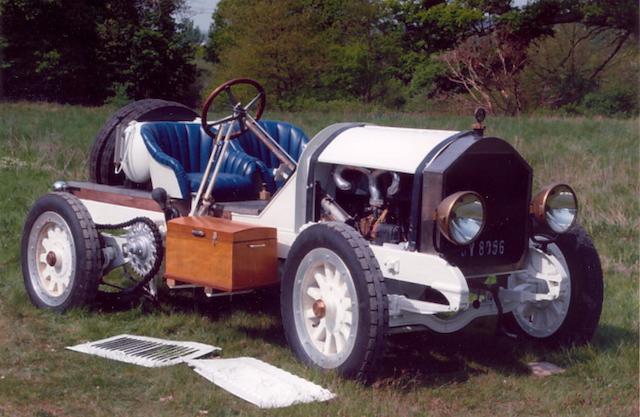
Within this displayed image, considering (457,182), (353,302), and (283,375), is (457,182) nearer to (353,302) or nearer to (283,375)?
(353,302)

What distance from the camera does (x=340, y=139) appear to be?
561 cm

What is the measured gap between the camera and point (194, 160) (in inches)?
286

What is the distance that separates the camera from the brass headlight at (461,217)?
490 centimetres

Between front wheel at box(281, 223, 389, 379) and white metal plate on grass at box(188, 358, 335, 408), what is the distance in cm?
19

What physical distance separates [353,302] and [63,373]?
67.6 inches

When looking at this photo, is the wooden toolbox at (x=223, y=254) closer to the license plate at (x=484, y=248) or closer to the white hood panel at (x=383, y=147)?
the white hood panel at (x=383, y=147)

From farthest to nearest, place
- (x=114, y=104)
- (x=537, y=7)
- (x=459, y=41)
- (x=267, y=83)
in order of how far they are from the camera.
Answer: (x=267, y=83) < (x=459, y=41) < (x=537, y=7) < (x=114, y=104)

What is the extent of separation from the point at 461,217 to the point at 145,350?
2.14m

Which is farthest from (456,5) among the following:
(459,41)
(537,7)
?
(537,7)

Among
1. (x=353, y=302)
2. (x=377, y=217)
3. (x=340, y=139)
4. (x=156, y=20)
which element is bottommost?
(x=353, y=302)

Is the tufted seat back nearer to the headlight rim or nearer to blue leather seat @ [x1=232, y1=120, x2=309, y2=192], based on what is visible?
blue leather seat @ [x1=232, y1=120, x2=309, y2=192]

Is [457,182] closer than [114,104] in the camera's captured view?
Yes

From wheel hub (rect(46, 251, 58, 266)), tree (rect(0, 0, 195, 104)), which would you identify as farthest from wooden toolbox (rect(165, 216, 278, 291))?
tree (rect(0, 0, 195, 104))

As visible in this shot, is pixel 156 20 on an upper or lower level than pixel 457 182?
upper
